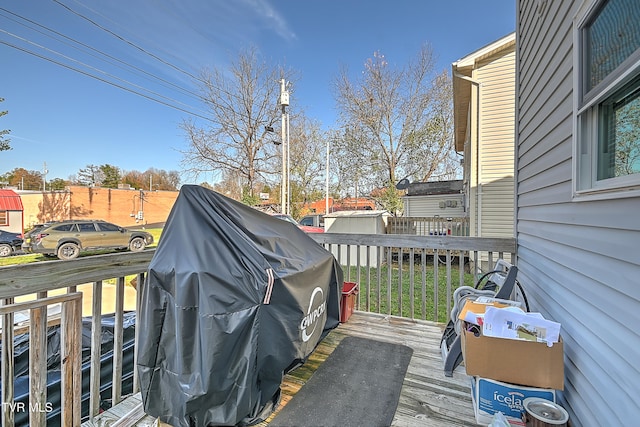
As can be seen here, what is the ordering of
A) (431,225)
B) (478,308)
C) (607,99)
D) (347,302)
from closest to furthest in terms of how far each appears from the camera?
(607,99), (478,308), (347,302), (431,225)

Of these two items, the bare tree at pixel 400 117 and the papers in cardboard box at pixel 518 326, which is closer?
the papers in cardboard box at pixel 518 326

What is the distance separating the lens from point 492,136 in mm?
6941

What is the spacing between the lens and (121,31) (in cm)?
1075

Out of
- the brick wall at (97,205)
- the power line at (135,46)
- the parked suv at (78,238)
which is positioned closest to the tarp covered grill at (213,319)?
the parked suv at (78,238)

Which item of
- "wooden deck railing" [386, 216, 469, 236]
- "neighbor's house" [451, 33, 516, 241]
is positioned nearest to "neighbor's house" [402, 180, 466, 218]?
"wooden deck railing" [386, 216, 469, 236]

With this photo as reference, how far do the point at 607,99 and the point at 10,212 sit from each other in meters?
22.4

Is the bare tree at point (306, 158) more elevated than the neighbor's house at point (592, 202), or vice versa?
the bare tree at point (306, 158)

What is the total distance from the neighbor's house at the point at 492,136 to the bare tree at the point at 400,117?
9.39m

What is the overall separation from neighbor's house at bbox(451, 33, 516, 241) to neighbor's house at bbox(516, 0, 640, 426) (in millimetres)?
4973

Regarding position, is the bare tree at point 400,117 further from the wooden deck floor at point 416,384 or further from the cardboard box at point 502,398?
the cardboard box at point 502,398

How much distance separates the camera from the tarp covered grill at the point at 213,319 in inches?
55.6

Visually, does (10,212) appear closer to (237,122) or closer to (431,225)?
(237,122)

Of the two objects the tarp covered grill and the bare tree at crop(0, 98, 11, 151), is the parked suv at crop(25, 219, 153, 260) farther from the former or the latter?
the tarp covered grill

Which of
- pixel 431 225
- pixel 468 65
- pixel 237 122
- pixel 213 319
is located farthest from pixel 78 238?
pixel 468 65
